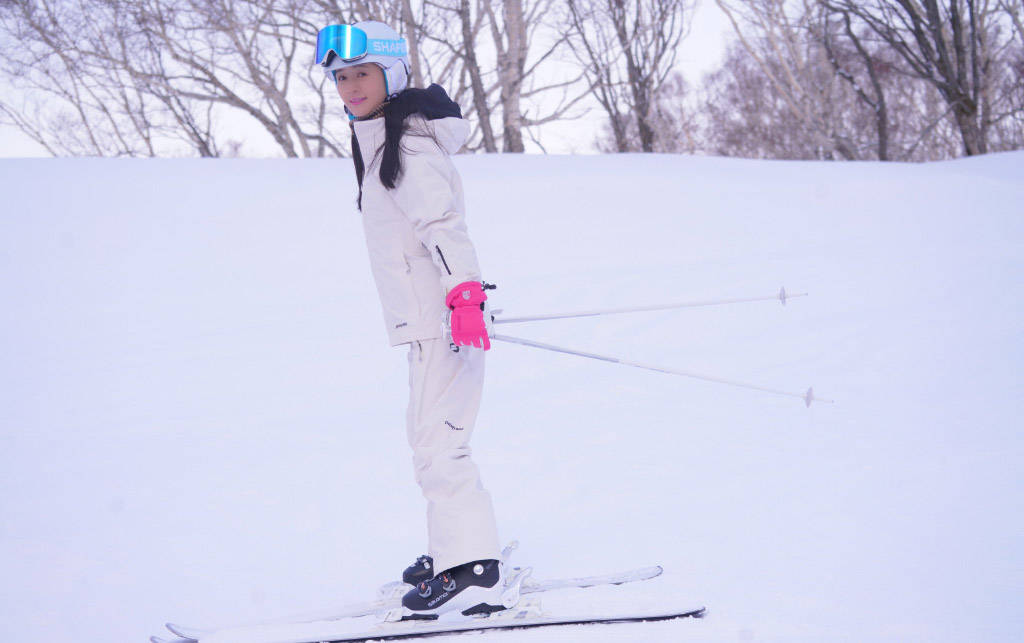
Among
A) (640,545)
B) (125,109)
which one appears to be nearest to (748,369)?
(640,545)

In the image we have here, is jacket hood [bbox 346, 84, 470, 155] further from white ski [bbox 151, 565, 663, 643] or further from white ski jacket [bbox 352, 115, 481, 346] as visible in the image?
white ski [bbox 151, 565, 663, 643]

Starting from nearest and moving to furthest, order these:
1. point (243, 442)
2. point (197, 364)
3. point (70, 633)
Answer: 1. point (70, 633)
2. point (243, 442)
3. point (197, 364)

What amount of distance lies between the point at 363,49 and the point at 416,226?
513 mm

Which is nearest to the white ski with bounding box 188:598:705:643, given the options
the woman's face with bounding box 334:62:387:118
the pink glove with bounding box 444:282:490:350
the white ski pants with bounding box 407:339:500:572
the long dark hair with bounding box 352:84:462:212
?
the white ski pants with bounding box 407:339:500:572

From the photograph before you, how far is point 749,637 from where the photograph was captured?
6.06 ft

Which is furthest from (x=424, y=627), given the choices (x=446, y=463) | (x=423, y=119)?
(x=423, y=119)

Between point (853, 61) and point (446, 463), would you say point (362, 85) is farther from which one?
point (853, 61)

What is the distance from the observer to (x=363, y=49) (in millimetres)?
2098

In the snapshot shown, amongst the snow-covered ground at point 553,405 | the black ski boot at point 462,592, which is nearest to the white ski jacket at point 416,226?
the black ski boot at point 462,592

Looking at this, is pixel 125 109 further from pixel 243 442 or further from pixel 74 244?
pixel 243 442

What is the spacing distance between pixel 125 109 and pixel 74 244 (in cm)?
1684

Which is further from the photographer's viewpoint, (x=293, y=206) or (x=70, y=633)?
(x=293, y=206)

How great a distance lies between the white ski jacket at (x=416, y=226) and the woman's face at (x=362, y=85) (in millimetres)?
71

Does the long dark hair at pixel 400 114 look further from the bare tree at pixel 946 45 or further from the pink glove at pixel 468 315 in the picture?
the bare tree at pixel 946 45
